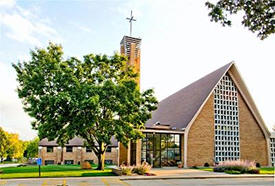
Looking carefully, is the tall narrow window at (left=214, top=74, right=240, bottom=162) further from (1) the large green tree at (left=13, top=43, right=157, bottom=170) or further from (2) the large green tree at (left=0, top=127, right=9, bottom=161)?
(2) the large green tree at (left=0, top=127, right=9, bottom=161)

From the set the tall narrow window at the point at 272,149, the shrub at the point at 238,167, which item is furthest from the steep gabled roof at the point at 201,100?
the shrub at the point at 238,167

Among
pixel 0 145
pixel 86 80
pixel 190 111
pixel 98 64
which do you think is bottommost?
pixel 0 145

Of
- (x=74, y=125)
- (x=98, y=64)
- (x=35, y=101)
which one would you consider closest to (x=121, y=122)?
(x=74, y=125)

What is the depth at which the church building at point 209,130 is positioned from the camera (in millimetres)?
27359

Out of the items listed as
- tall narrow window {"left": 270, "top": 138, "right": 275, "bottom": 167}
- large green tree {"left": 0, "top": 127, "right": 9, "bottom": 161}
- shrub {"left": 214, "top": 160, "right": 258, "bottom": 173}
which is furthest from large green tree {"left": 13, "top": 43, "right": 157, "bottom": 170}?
large green tree {"left": 0, "top": 127, "right": 9, "bottom": 161}

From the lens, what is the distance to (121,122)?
71.8 ft

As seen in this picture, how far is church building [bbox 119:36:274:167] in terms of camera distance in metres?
27.4

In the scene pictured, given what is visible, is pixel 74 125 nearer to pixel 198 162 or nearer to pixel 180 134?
pixel 180 134

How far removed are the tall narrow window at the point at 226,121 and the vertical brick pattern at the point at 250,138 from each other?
0.62 m

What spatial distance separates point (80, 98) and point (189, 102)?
682 inches

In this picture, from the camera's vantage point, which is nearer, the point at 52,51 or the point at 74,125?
the point at 74,125

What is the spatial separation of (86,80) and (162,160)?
11834 millimetres

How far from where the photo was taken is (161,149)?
27.4m

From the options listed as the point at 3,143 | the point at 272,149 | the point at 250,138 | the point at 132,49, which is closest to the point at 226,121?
the point at 250,138
